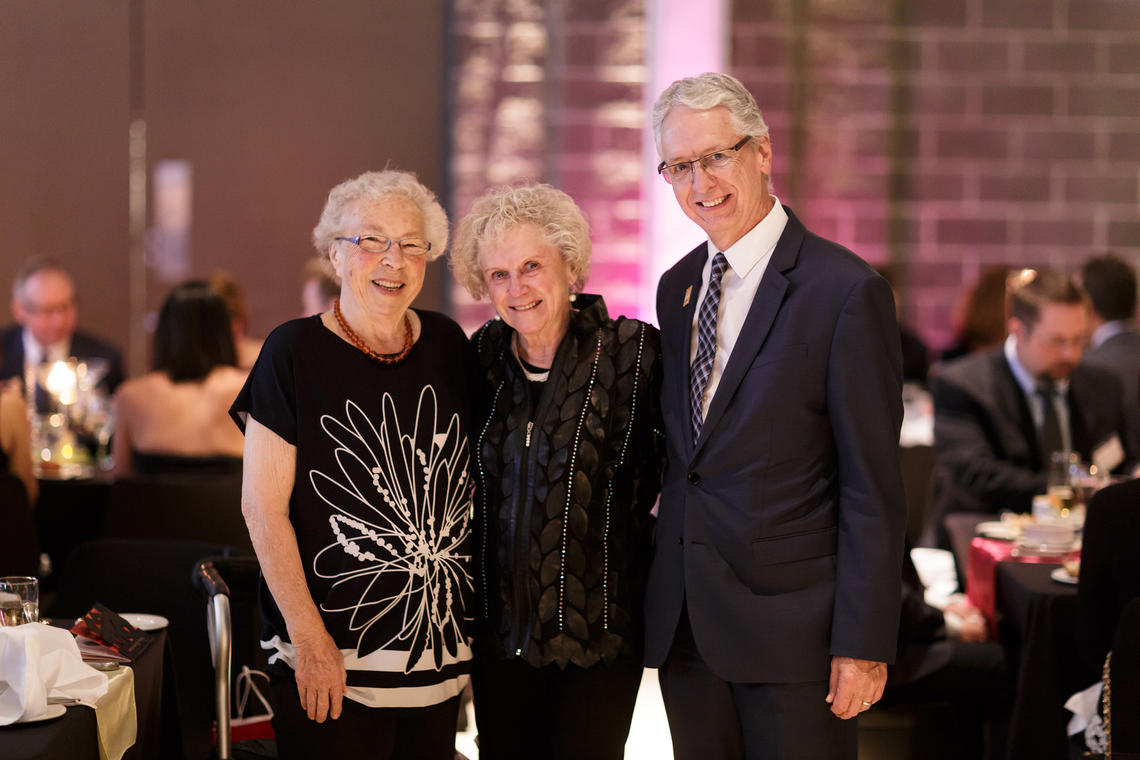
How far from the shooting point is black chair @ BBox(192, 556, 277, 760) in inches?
90.2

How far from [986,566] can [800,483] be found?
1794mm

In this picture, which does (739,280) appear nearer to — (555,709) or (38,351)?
(555,709)

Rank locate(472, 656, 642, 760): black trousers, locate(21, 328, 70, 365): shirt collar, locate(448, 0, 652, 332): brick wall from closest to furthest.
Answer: locate(472, 656, 642, 760): black trousers, locate(21, 328, 70, 365): shirt collar, locate(448, 0, 652, 332): brick wall

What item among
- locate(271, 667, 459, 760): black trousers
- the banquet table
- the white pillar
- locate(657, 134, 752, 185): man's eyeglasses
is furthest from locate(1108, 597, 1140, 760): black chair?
the white pillar

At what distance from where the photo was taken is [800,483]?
84.6 inches

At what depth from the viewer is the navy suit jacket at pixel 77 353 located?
6.21m

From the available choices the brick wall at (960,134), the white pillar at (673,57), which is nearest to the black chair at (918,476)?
the white pillar at (673,57)

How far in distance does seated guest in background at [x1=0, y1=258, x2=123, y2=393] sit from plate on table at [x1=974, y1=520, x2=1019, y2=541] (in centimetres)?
442

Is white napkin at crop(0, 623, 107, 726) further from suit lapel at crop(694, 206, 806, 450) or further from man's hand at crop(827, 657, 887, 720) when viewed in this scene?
man's hand at crop(827, 657, 887, 720)

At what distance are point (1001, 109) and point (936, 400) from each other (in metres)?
2.83

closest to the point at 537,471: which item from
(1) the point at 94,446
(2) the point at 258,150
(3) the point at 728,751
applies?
(3) the point at 728,751

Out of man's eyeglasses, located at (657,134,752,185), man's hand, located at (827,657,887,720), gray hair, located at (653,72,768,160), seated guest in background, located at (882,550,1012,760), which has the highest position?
gray hair, located at (653,72,768,160)

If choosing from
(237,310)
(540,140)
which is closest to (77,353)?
(237,310)

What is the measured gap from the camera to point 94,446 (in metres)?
5.20
